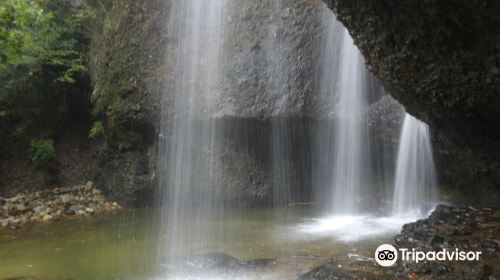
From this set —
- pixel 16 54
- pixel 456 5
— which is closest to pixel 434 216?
pixel 456 5

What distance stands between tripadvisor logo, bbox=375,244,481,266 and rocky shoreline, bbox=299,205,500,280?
0.07 meters

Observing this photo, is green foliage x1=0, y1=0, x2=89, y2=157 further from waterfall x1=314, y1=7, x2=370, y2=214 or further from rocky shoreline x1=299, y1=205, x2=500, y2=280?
rocky shoreline x1=299, y1=205, x2=500, y2=280

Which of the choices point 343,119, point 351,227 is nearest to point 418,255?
point 351,227

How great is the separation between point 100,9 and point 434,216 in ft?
34.1

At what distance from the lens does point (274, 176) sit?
11.0 metres

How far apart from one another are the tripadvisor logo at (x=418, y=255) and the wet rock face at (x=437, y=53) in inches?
90.2

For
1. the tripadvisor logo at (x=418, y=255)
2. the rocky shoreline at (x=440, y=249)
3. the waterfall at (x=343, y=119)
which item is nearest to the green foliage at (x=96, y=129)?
the waterfall at (x=343, y=119)

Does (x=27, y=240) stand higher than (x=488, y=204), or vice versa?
(x=488, y=204)

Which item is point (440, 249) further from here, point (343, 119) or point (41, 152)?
point (41, 152)

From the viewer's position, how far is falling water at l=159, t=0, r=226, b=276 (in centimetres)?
1070

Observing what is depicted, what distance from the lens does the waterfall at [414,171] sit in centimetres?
914

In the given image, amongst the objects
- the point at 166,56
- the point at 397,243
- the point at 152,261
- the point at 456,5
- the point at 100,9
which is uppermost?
the point at 100,9

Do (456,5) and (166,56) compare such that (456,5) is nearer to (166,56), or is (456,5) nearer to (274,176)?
(274,176)

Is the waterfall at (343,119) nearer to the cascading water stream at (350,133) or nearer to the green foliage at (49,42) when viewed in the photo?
the cascading water stream at (350,133)
